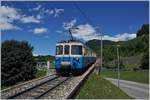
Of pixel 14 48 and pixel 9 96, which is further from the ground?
pixel 14 48

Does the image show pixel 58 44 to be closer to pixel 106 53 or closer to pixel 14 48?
pixel 14 48

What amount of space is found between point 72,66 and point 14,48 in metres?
7.32

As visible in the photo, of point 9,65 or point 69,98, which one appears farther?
point 9,65

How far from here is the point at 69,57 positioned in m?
26.5

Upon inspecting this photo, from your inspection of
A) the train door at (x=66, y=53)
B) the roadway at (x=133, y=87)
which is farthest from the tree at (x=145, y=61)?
the train door at (x=66, y=53)

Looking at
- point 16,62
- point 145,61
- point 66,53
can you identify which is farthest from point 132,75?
point 66,53

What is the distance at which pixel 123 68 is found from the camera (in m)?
82.1

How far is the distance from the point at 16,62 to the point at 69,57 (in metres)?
5.74

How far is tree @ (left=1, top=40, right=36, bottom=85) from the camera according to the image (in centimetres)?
2872

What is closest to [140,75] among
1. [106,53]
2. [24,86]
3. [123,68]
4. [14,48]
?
[123,68]

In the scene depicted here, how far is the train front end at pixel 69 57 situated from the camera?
26469 millimetres

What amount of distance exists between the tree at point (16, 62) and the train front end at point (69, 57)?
432cm

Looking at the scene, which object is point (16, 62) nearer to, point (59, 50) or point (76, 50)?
point (59, 50)

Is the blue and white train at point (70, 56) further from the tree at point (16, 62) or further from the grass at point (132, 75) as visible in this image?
the grass at point (132, 75)
